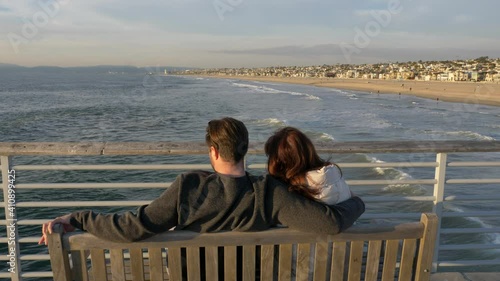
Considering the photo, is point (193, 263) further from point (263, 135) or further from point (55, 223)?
point (263, 135)

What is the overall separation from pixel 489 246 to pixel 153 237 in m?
2.92

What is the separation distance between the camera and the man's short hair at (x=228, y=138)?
1.70 metres

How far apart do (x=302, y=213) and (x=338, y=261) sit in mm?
270

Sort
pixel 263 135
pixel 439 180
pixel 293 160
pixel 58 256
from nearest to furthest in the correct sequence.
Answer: pixel 58 256 < pixel 293 160 < pixel 439 180 < pixel 263 135

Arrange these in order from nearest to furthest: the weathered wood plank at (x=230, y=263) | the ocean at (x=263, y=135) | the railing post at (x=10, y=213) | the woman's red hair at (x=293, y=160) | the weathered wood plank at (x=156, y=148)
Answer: the weathered wood plank at (x=230, y=263), the woman's red hair at (x=293, y=160), the weathered wood plank at (x=156, y=148), the railing post at (x=10, y=213), the ocean at (x=263, y=135)

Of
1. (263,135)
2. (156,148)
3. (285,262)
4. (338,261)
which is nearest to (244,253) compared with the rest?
(285,262)

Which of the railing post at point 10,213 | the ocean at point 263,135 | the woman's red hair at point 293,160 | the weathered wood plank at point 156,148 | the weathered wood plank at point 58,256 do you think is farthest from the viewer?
the ocean at point 263,135

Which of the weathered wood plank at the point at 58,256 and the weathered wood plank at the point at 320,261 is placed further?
the weathered wood plank at the point at 320,261

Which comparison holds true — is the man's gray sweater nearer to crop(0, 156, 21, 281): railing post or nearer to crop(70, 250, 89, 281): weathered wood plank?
crop(70, 250, 89, 281): weathered wood plank

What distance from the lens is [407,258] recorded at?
1.82 m

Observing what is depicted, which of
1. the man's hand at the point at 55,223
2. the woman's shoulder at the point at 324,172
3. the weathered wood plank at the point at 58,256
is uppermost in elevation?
the woman's shoulder at the point at 324,172

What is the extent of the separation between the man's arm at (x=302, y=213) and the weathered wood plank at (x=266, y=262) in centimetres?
12

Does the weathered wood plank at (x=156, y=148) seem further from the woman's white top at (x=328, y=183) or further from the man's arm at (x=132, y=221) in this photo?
the man's arm at (x=132, y=221)

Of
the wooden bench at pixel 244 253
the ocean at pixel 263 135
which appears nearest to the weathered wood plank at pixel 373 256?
the wooden bench at pixel 244 253
